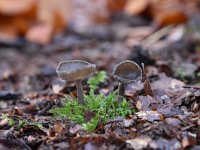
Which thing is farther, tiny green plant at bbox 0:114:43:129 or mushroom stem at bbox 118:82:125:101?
mushroom stem at bbox 118:82:125:101

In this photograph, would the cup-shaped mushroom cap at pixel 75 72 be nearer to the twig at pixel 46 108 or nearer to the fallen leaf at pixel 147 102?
the fallen leaf at pixel 147 102

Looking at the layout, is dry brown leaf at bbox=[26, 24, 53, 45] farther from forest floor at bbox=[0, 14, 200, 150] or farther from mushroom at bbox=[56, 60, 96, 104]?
mushroom at bbox=[56, 60, 96, 104]

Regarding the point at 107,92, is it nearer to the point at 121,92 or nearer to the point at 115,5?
the point at 121,92

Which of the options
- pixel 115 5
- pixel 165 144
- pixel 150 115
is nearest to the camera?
pixel 165 144

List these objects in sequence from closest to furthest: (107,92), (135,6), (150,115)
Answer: (150,115)
(107,92)
(135,6)

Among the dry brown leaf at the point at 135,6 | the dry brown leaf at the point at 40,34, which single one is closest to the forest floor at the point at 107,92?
the dry brown leaf at the point at 40,34

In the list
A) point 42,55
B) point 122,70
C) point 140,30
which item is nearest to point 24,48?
point 42,55

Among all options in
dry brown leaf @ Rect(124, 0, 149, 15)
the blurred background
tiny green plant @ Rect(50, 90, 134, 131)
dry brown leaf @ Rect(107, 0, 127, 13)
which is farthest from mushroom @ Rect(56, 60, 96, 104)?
dry brown leaf @ Rect(107, 0, 127, 13)

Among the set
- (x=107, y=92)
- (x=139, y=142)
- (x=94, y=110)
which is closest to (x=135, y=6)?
(x=107, y=92)
